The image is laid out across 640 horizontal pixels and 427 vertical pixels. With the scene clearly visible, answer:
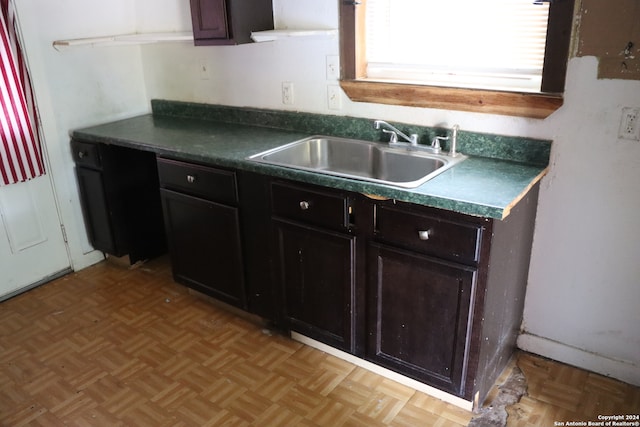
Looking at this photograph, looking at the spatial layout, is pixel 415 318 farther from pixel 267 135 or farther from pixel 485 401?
pixel 267 135

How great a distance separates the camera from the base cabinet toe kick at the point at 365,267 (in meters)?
1.87

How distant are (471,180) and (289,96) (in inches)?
46.7

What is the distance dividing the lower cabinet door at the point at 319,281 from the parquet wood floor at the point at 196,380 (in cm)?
18

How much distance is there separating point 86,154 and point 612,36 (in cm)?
265

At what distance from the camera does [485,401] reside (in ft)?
6.98

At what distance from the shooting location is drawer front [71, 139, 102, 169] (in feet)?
9.72

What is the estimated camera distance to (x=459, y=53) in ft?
7.35

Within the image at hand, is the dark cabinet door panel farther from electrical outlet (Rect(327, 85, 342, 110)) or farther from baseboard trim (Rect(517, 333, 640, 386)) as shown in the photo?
baseboard trim (Rect(517, 333, 640, 386))

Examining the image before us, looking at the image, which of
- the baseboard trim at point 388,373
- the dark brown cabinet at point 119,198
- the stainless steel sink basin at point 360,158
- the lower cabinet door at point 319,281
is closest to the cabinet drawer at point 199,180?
the stainless steel sink basin at point 360,158

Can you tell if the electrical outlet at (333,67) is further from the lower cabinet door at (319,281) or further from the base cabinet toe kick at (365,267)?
the lower cabinet door at (319,281)

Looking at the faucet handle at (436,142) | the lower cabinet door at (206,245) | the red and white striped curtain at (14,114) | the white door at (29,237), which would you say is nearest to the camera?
the faucet handle at (436,142)

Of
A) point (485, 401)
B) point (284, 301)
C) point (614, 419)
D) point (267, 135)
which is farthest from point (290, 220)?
point (614, 419)

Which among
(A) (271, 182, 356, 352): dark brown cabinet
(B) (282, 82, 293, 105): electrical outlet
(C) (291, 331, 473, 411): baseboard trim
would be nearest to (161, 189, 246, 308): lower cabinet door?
(A) (271, 182, 356, 352): dark brown cabinet

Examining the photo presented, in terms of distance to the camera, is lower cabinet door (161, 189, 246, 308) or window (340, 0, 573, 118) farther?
lower cabinet door (161, 189, 246, 308)
